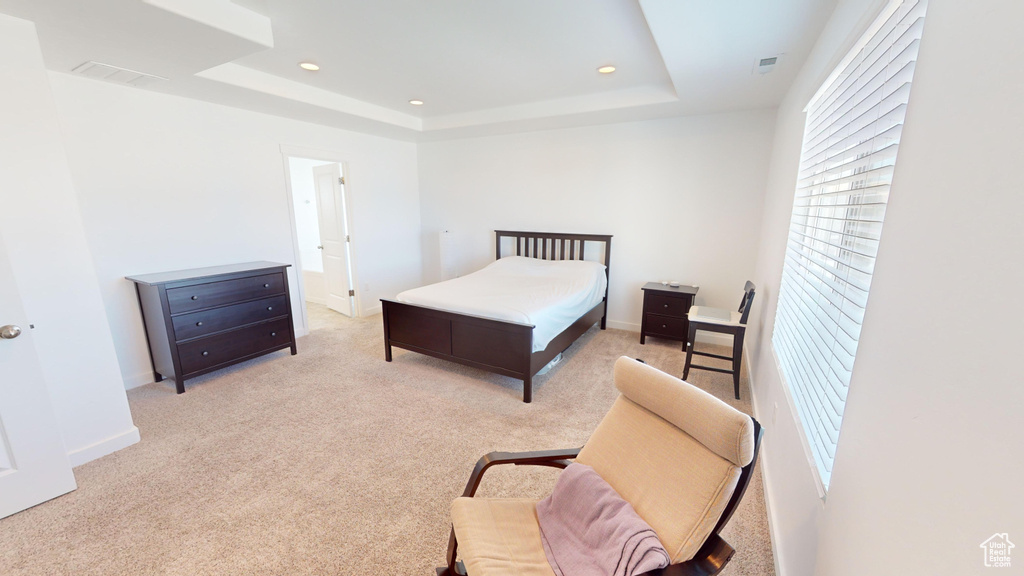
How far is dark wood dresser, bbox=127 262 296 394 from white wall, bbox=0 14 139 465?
640mm

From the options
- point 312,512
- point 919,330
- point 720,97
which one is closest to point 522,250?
point 720,97

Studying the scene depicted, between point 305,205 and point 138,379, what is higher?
point 305,205

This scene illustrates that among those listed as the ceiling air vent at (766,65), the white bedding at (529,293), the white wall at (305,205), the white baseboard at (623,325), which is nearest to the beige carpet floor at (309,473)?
the white bedding at (529,293)

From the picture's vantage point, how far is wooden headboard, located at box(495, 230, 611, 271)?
4570mm

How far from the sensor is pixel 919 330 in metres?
0.75

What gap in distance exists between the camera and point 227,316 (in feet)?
10.9

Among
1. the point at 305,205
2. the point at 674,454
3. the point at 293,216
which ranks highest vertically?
the point at 305,205

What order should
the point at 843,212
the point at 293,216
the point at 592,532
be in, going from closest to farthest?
the point at 592,532 → the point at 843,212 → the point at 293,216

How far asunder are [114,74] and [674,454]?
4.19 meters

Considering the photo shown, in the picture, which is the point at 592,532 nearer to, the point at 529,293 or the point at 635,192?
the point at 529,293

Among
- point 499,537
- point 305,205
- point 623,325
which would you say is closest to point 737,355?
point 623,325

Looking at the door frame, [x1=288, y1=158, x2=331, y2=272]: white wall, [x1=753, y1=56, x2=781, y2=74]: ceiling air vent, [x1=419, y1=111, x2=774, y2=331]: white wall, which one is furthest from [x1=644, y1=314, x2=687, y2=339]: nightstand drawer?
[x1=288, y1=158, x2=331, y2=272]: white wall

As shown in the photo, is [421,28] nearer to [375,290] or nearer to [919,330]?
[919,330]

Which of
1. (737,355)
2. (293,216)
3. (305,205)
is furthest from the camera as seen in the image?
(305,205)
